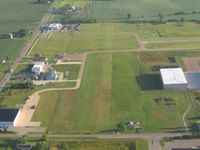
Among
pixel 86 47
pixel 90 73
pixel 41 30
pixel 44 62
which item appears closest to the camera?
pixel 90 73

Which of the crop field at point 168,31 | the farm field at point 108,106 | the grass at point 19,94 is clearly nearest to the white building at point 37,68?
the grass at point 19,94

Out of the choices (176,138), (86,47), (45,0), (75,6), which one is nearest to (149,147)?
(176,138)

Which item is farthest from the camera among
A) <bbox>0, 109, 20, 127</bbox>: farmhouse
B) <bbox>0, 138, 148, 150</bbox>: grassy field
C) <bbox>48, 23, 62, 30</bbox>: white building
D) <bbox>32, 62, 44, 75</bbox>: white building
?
<bbox>48, 23, 62, 30</bbox>: white building

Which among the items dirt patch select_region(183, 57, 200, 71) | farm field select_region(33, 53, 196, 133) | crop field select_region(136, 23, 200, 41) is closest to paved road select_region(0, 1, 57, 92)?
farm field select_region(33, 53, 196, 133)

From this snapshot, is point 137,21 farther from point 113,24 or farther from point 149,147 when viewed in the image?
point 149,147

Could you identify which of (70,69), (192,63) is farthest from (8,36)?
(192,63)

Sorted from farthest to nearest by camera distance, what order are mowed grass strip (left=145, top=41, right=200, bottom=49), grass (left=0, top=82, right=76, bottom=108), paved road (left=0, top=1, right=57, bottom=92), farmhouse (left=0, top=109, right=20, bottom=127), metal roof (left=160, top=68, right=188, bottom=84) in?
mowed grass strip (left=145, top=41, right=200, bottom=49), paved road (left=0, top=1, right=57, bottom=92), metal roof (left=160, top=68, right=188, bottom=84), grass (left=0, top=82, right=76, bottom=108), farmhouse (left=0, top=109, right=20, bottom=127)

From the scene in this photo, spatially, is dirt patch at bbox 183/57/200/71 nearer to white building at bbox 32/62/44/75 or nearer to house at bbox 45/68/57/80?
house at bbox 45/68/57/80
